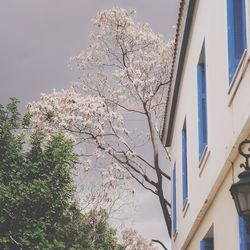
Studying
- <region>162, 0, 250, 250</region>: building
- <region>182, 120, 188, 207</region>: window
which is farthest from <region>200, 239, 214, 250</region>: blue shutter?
<region>182, 120, 188, 207</region>: window

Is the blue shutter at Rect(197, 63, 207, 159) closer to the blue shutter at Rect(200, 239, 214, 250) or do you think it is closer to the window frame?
the window frame

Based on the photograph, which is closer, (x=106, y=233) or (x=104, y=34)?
(x=106, y=233)

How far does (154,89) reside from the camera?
2559 cm

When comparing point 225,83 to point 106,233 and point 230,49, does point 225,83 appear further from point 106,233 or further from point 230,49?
point 106,233

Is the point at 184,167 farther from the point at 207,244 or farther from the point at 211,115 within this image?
the point at 211,115

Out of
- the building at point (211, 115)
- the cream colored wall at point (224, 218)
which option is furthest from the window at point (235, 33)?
the cream colored wall at point (224, 218)

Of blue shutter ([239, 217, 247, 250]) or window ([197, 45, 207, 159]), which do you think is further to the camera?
window ([197, 45, 207, 159])

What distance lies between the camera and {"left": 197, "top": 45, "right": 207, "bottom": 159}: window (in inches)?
480

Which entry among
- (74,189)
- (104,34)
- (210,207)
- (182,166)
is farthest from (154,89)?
(210,207)

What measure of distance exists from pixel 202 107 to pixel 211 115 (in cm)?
181

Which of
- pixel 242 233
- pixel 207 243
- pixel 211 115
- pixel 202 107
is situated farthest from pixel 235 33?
pixel 207 243

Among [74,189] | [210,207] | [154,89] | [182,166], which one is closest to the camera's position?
[210,207]

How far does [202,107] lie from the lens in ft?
40.9

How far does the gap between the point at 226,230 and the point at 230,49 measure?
7.37 ft
